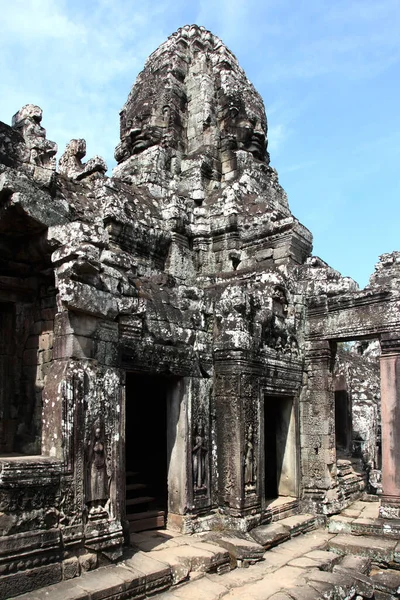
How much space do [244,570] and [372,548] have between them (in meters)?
2.21

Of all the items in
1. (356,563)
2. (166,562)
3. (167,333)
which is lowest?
(356,563)

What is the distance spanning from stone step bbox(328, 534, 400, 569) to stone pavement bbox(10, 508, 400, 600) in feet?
0.04

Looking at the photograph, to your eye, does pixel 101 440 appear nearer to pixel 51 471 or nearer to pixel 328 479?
pixel 51 471

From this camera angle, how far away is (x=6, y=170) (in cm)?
570

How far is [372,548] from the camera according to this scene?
25.8ft

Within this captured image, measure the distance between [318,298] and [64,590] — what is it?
6642 millimetres

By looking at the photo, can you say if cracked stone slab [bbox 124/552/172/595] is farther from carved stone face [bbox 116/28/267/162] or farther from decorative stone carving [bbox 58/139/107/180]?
carved stone face [bbox 116/28/267/162]

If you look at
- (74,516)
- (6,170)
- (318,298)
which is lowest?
(74,516)

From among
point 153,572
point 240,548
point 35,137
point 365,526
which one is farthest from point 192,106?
point 153,572

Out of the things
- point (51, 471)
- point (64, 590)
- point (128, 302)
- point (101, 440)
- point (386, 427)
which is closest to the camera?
point (64, 590)

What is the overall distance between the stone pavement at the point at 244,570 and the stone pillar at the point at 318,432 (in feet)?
3.78

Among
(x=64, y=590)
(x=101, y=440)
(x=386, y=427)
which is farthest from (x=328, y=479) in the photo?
(x=64, y=590)

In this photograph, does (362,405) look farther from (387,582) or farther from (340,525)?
(387,582)

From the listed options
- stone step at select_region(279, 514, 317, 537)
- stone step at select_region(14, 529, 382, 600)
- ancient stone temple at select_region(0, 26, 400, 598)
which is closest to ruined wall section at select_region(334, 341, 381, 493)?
ancient stone temple at select_region(0, 26, 400, 598)
